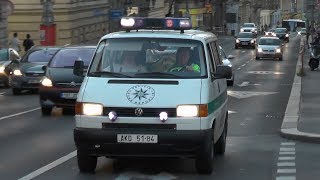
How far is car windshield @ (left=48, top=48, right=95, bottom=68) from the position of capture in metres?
19.3

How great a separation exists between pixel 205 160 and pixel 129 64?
1672 mm

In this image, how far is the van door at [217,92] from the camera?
10891 millimetres

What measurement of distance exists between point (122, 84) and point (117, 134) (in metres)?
0.69

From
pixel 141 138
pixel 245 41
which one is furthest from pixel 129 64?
pixel 245 41

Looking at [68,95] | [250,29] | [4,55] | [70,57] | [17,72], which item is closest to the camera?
[68,95]

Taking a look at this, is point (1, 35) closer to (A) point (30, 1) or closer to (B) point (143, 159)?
(A) point (30, 1)

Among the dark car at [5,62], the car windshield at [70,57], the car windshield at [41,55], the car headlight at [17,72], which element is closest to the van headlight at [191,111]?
the car windshield at [70,57]

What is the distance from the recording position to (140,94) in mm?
10008

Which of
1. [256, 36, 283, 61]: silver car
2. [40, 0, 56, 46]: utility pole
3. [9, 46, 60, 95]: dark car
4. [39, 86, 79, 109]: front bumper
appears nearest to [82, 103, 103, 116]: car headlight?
[39, 86, 79, 109]: front bumper

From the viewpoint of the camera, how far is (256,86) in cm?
2866

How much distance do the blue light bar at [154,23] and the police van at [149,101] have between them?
47cm

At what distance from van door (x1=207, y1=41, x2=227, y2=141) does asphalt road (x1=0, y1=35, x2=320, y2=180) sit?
1.85 ft

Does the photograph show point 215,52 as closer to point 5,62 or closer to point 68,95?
point 68,95

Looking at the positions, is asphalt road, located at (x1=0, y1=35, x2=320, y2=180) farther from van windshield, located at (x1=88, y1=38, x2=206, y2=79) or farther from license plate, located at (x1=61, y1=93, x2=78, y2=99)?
van windshield, located at (x1=88, y1=38, x2=206, y2=79)
